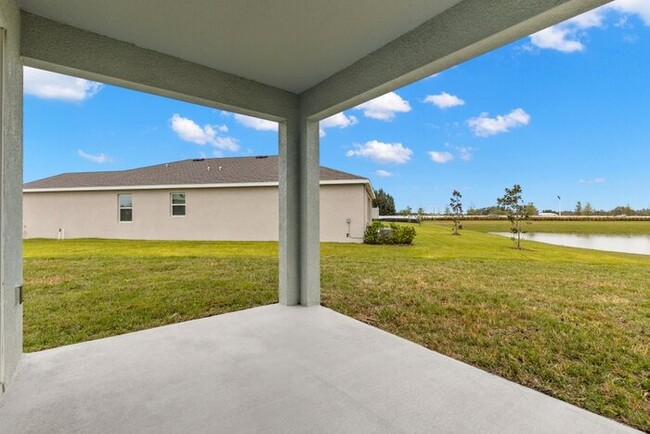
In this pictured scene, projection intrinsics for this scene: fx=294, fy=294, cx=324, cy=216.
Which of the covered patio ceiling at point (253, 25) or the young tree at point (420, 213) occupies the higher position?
the covered patio ceiling at point (253, 25)

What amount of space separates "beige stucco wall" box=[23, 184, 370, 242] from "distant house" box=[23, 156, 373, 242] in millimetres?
31

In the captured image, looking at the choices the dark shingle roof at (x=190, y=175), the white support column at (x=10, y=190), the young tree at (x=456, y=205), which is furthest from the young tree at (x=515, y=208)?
the white support column at (x=10, y=190)

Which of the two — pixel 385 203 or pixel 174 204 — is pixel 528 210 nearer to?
pixel 385 203

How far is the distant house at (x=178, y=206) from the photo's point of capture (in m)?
9.81

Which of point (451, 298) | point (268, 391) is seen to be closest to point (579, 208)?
point (451, 298)

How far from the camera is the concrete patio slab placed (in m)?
1.61

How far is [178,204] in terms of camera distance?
10406mm

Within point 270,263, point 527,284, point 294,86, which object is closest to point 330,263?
point 270,263

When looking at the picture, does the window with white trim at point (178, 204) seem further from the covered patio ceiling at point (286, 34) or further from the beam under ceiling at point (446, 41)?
the beam under ceiling at point (446, 41)

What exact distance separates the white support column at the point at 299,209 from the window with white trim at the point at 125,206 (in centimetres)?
923

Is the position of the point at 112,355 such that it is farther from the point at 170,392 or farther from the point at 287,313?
the point at 287,313

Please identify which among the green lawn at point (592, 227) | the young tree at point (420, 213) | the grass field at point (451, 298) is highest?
the young tree at point (420, 213)

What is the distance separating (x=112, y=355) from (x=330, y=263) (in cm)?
476

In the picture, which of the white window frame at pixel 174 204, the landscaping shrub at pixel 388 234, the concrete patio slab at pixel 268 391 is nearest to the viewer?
the concrete patio slab at pixel 268 391
